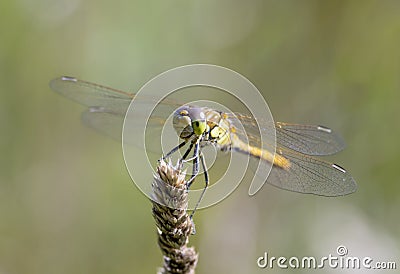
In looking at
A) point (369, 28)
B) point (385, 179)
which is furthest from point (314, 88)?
point (385, 179)

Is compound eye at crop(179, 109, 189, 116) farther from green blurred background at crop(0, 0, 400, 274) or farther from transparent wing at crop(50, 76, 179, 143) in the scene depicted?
green blurred background at crop(0, 0, 400, 274)

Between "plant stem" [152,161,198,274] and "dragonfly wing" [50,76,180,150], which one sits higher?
"dragonfly wing" [50,76,180,150]

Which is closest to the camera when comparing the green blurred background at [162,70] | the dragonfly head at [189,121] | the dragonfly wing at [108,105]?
the dragonfly head at [189,121]

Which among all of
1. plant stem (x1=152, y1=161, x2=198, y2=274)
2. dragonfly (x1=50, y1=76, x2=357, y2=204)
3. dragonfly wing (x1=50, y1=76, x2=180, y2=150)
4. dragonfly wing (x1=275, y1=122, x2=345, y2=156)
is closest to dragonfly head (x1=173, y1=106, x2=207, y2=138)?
dragonfly (x1=50, y1=76, x2=357, y2=204)

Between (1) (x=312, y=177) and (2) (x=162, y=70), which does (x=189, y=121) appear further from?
(2) (x=162, y=70)

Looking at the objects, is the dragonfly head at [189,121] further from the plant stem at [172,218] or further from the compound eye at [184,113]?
the plant stem at [172,218]

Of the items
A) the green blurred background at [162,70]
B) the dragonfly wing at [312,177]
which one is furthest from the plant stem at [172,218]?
the green blurred background at [162,70]

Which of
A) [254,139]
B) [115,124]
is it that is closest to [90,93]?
[115,124]
